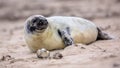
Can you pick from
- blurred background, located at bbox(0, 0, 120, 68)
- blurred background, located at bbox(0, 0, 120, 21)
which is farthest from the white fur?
blurred background, located at bbox(0, 0, 120, 21)

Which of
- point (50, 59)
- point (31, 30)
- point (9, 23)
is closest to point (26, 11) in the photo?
point (9, 23)

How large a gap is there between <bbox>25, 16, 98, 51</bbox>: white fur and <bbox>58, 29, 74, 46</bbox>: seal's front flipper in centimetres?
8

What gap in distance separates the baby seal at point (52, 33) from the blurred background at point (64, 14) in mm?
311

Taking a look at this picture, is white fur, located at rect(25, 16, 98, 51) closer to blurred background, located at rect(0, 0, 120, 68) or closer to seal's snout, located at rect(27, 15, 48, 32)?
seal's snout, located at rect(27, 15, 48, 32)

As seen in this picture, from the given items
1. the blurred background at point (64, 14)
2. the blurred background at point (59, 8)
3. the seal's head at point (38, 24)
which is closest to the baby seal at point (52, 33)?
the seal's head at point (38, 24)

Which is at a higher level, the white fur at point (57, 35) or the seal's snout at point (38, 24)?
the seal's snout at point (38, 24)

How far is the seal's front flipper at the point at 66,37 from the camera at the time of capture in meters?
7.62

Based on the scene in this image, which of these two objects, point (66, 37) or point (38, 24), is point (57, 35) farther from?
point (38, 24)

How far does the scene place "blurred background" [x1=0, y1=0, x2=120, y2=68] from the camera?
6000 millimetres

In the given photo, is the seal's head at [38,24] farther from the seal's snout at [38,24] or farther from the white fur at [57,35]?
the white fur at [57,35]

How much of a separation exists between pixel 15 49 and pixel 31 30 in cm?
128

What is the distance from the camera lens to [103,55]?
617 centimetres

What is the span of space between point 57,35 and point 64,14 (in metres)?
8.68

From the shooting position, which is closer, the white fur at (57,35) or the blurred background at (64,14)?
the blurred background at (64,14)
